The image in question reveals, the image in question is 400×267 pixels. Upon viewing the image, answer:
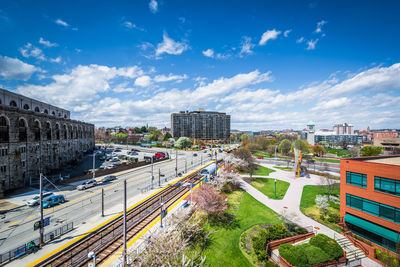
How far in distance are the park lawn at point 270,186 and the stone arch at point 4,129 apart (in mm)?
49099

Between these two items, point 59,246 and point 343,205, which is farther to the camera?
point 343,205

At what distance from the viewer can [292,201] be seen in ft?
97.9

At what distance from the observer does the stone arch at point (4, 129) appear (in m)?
30.7

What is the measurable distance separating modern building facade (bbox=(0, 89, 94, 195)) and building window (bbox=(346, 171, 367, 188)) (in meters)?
52.7

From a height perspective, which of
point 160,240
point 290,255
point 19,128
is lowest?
point 290,255

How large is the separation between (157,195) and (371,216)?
1138 inches

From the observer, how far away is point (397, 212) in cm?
1728

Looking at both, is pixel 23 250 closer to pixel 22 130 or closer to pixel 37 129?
pixel 22 130

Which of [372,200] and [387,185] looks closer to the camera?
[387,185]

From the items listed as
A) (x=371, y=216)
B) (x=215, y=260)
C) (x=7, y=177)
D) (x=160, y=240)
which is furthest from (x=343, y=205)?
Answer: (x=7, y=177)

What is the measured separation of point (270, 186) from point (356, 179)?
60.1 feet

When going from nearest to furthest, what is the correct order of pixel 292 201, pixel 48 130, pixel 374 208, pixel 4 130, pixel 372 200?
pixel 374 208 → pixel 372 200 → pixel 292 201 → pixel 4 130 → pixel 48 130

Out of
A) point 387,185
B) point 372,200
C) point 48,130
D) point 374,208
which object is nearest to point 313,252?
point 374,208

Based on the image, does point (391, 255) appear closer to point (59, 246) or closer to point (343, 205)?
point (343, 205)
